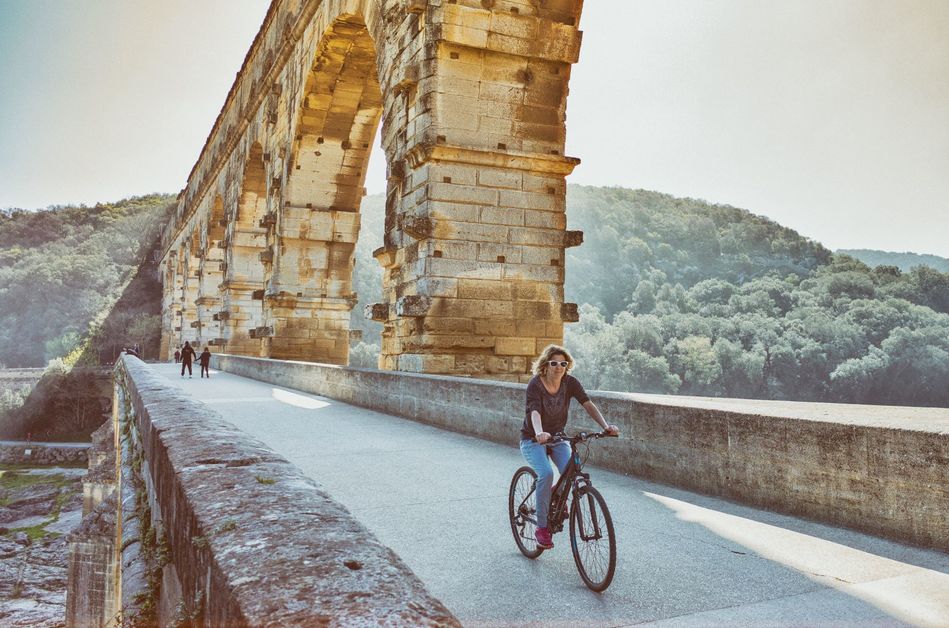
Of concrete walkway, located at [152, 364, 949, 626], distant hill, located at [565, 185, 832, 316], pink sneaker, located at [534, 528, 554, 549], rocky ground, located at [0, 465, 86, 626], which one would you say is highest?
distant hill, located at [565, 185, 832, 316]

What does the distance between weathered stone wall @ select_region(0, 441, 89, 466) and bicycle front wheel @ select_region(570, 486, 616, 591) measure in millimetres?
45194

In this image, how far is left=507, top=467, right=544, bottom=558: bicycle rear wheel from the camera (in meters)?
3.37

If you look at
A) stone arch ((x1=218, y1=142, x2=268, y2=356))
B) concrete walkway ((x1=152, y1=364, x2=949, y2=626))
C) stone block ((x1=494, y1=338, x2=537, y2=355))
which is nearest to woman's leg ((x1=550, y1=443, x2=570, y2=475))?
concrete walkway ((x1=152, y1=364, x2=949, y2=626))

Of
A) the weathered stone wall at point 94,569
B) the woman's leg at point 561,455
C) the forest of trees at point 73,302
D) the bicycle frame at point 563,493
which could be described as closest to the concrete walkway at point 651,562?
the bicycle frame at point 563,493

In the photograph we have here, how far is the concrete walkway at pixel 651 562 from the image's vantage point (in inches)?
106

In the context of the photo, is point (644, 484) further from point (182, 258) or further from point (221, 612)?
point (182, 258)

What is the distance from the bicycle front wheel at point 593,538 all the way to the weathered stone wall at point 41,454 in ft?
148

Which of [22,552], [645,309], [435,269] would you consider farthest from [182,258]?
[645,309]

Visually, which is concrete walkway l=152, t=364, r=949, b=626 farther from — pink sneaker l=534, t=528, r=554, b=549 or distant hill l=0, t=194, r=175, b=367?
distant hill l=0, t=194, r=175, b=367

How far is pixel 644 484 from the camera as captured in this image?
4.86 meters

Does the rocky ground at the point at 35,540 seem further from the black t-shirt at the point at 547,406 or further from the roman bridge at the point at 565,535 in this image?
the black t-shirt at the point at 547,406

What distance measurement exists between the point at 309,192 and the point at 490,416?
36.7 feet

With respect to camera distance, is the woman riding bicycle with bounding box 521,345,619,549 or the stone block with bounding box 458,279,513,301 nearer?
the woman riding bicycle with bounding box 521,345,619,549

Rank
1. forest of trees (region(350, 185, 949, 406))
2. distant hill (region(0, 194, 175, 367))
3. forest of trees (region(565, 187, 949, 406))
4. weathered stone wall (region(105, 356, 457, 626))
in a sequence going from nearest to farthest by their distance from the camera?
weathered stone wall (region(105, 356, 457, 626))
forest of trees (region(565, 187, 949, 406))
forest of trees (region(350, 185, 949, 406))
distant hill (region(0, 194, 175, 367))
